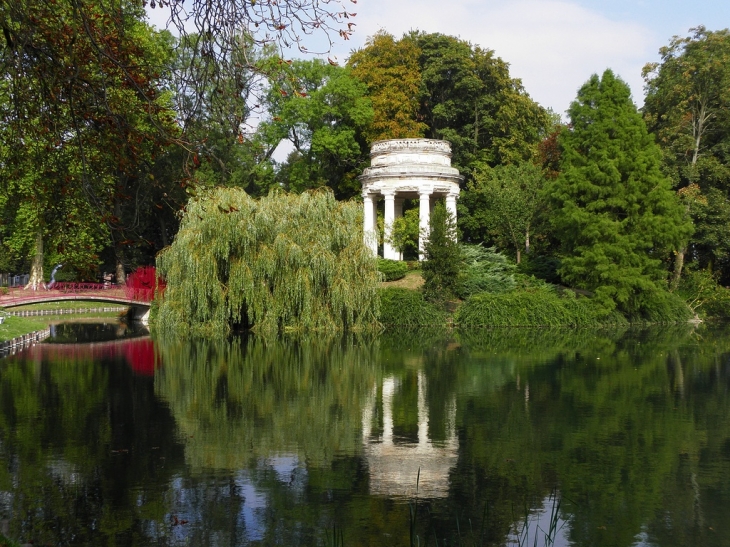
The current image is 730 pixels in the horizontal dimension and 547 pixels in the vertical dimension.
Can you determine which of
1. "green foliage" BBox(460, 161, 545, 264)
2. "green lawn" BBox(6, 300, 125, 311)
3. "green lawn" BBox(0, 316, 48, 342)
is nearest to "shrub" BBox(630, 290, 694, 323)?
"green foliage" BBox(460, 161, 545, 264)

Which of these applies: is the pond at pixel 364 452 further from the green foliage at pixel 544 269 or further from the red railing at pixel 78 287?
the red railing at pixel 78 287

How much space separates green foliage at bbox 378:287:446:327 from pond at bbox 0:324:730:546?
1084 cm

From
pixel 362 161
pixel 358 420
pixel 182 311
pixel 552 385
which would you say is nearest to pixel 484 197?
pixel 362 161

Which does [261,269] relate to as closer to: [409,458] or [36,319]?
[36,319]

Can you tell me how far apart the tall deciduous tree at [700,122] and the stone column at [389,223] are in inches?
496

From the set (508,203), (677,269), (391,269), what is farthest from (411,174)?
(677,269)

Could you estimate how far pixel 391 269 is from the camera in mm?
35438

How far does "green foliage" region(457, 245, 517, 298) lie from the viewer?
33.9 meters

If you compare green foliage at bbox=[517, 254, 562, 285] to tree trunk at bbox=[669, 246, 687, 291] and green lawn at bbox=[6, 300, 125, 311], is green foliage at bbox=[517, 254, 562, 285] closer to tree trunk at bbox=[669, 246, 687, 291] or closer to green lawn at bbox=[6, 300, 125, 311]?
tree trunk at bbox=[669, 246, 687, 291]

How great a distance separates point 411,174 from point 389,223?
268 centimetres

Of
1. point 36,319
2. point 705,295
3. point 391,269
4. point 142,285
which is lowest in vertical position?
point 36,319

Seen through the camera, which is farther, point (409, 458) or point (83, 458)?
point (409, 458)

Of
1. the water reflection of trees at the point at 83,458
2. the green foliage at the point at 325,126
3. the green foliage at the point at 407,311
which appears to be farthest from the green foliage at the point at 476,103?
the water reflection of trees at the point at 83,458

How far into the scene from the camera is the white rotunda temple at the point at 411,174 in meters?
38.6
